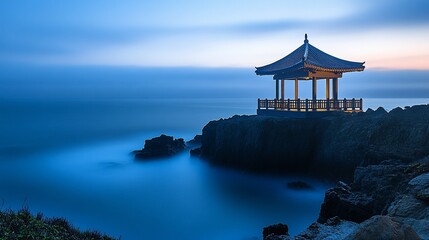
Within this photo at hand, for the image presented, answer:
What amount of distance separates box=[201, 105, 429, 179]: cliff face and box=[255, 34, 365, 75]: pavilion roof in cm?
332

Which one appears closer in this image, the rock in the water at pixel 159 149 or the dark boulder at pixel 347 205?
the dark boulder at pixel 347 205

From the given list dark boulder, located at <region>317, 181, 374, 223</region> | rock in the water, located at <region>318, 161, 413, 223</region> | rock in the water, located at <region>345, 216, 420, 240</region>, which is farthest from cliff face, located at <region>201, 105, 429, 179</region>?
rock in the water, located at <region>345, 216, 420, 240</region>

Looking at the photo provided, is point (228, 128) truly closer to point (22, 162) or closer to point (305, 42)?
point (305, 42)

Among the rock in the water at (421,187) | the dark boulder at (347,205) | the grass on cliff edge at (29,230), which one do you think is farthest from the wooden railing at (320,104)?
the grass on cliff edge at (29,230)

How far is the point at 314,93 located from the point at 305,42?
14.4 ft

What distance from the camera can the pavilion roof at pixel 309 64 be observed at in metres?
21.8

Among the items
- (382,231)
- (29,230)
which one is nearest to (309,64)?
(382,231)

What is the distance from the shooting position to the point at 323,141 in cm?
2038

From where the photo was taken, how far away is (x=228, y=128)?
2419 centimetres

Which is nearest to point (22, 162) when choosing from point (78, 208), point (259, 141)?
point (78, 208)

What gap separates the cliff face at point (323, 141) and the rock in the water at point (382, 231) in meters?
10.5

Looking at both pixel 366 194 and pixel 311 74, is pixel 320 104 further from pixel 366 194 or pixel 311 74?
pixel 366 194

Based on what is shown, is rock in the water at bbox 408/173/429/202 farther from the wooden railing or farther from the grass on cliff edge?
the wooden railing

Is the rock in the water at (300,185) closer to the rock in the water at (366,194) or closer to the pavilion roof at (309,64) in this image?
the rock in the water at (366,194)
